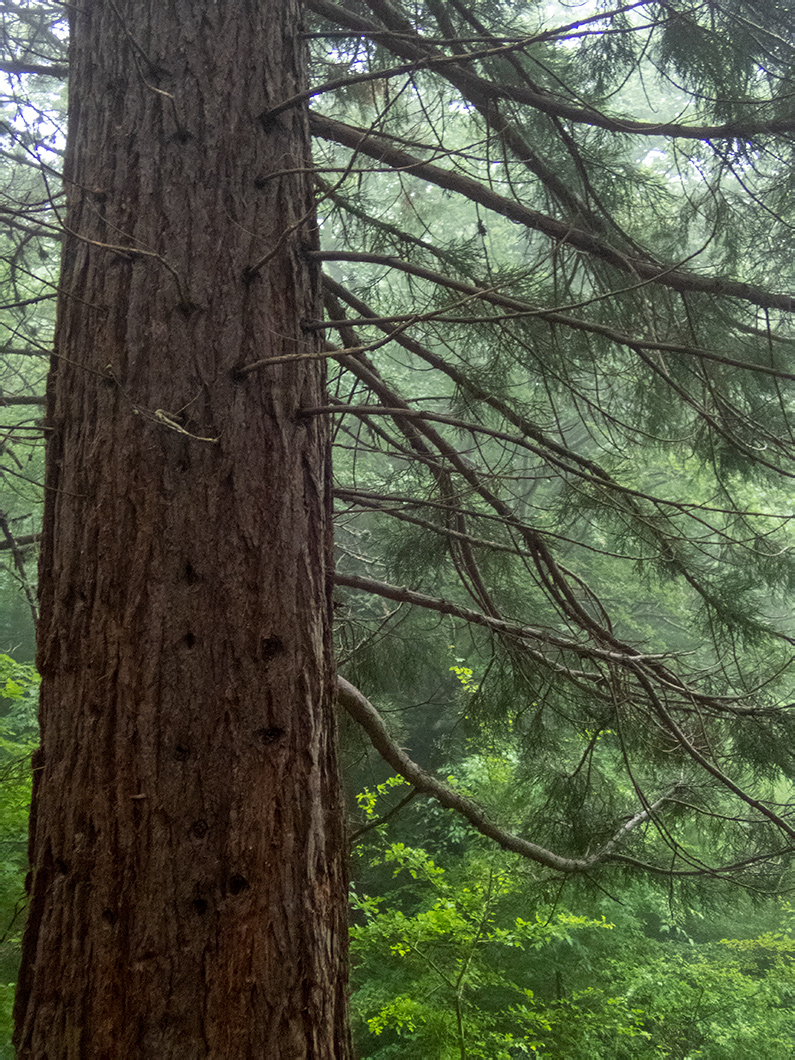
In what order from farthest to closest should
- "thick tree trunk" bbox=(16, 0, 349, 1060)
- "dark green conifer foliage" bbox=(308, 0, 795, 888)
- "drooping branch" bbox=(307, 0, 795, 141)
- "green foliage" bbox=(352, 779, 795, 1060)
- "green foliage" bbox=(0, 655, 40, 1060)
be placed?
"green foliage" bbox=(352, 779, 795, 1060), "green foliage" bbox=(0, 655, 40, 1060), "dark green conifer foliage" bbox=(308, 0, 795, 888), "drooping branch" bbox=(307, 0, 795, 141), "thick tree trunk" bbox=(16, 0, 349, 1060)

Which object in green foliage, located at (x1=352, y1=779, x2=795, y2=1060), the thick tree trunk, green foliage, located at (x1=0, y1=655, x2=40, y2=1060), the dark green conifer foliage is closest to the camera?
the thick tree trunk

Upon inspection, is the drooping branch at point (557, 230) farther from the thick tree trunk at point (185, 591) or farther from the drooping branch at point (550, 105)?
the thick tree trunk at point (185, 591)

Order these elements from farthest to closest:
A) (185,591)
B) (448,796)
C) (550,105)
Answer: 1. (448,796)
2. (550,105)
3. (185,591)

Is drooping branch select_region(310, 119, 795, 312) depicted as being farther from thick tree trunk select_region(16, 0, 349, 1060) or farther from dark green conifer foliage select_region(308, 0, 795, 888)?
thick tree trunk select_region(16, 0, 349, 1060)

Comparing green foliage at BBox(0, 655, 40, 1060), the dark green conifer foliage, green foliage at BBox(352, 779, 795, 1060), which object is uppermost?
the dark green conifer foliage

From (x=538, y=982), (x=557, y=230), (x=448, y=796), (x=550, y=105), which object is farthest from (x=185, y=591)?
(x=538, y=982)

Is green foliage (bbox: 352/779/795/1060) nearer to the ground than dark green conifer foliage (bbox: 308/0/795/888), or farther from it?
nearer to the ground

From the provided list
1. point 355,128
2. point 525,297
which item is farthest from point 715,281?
point 355,128

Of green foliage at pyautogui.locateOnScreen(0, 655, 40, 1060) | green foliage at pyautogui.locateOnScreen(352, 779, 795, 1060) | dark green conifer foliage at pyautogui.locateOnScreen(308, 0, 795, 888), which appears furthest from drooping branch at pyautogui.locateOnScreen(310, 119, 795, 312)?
green foliage at pyautogui.locateOnScreen(352, 779, 795, 1060)

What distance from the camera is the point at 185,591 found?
129 centimetres

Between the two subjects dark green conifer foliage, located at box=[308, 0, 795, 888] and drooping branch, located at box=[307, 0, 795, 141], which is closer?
drooping branch, located at box=[307, 0, 795, 141]

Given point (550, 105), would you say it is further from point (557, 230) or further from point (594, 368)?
point (594, 368)

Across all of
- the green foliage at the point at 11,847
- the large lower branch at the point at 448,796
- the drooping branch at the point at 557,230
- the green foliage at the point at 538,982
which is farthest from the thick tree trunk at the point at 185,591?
the green foliage at the point at 538,982

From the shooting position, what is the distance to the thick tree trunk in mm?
1138
